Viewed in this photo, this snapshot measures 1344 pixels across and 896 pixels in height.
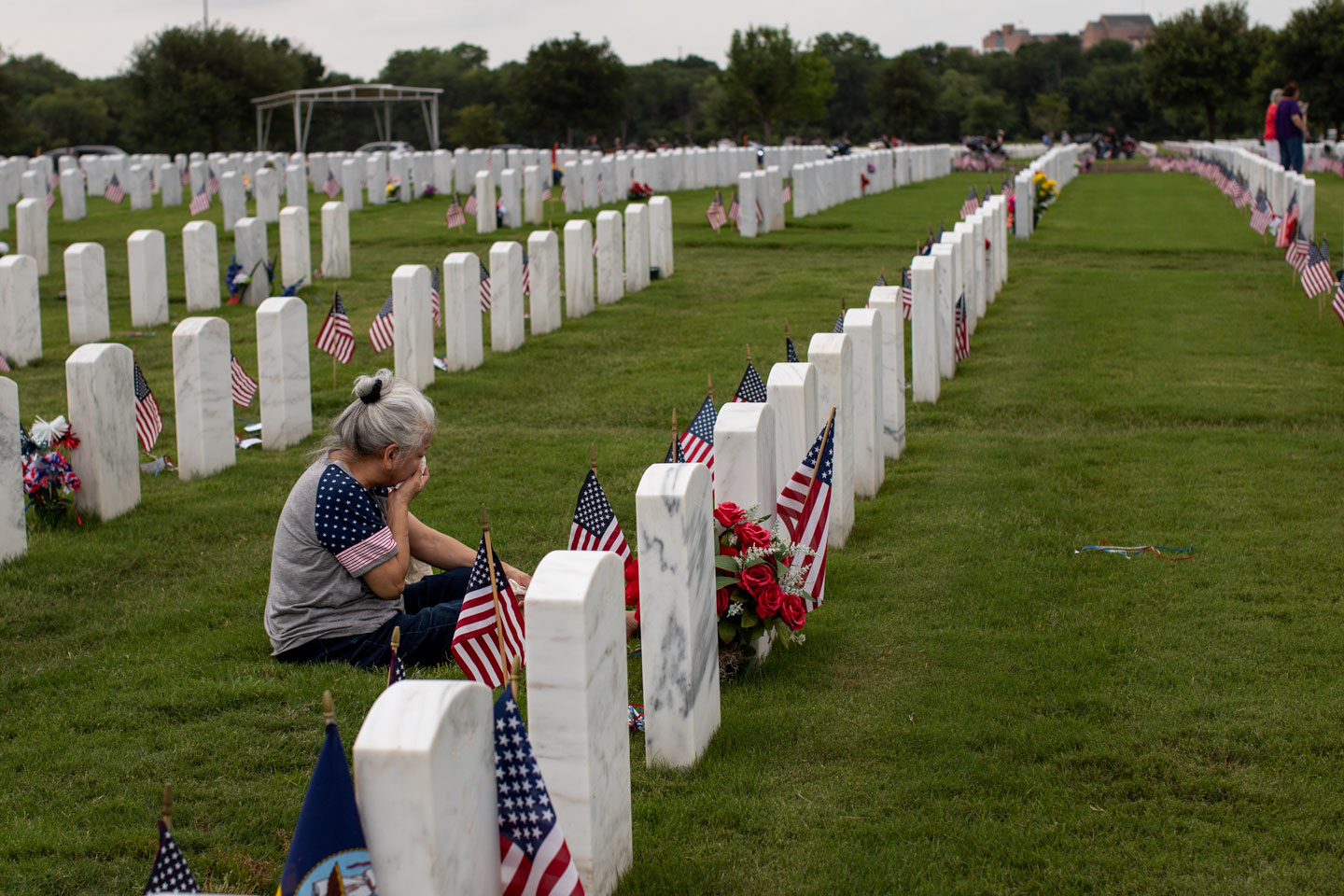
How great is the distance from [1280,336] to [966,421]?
14.5 feet

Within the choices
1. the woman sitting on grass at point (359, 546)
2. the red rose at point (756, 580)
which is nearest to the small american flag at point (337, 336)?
the woman sitting on grass at point (359, 546)

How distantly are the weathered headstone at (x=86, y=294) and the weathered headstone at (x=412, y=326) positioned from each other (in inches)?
155

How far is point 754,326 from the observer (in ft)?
41.0

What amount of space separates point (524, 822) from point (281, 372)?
6408mm

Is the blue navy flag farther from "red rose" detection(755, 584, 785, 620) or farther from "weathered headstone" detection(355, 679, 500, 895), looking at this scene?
"red rose" detection(755, 584, 785, 620)

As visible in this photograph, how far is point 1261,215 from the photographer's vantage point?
19.7m

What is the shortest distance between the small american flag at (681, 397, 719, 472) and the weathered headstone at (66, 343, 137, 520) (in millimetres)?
3392

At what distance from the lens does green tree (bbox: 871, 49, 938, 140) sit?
2562 inches

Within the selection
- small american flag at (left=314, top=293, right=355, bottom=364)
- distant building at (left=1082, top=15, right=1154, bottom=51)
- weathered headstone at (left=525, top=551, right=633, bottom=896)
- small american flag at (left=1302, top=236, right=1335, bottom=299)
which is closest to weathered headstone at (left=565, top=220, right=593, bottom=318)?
small american flag at (left=314, top=293, right=355, bottom=364)

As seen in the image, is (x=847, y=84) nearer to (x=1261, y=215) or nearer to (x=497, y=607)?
(x=1261, y=215)

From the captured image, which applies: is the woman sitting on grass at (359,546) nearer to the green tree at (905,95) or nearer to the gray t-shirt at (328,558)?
the gray t-shirt at (328,558)

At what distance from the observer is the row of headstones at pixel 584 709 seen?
2445 mm

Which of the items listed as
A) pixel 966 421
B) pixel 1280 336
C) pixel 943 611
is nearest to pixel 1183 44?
pixel 1280 336

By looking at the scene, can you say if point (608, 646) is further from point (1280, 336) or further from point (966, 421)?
point (1280, 336)
